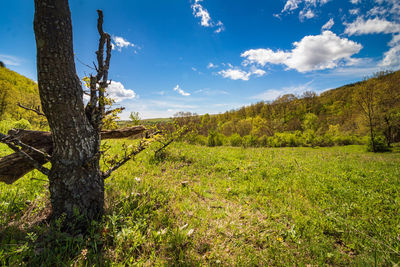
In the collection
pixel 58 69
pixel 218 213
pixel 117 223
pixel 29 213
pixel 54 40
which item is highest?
pixel 54 40

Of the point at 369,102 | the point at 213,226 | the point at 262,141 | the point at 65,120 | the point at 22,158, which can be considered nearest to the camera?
the point at 65,120

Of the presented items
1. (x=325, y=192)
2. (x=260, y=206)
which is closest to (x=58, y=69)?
(x=260, y=206)

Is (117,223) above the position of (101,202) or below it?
below

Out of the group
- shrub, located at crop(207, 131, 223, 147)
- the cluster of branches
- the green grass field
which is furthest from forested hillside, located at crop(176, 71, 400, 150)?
the cluster of branches

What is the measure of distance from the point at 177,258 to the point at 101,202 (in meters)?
1.56

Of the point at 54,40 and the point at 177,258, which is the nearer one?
the point at 54,40

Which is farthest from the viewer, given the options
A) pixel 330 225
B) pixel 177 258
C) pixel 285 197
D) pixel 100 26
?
pixel 285 197

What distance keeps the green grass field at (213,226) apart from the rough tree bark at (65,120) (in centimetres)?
33

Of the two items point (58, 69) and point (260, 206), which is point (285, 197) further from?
point (58, 69)

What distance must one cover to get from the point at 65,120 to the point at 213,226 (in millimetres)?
3084

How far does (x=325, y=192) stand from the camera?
15.3ft

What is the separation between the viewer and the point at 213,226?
2.80m

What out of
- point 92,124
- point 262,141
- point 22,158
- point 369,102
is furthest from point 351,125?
point 22,158

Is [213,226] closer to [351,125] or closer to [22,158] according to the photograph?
[22,158]
